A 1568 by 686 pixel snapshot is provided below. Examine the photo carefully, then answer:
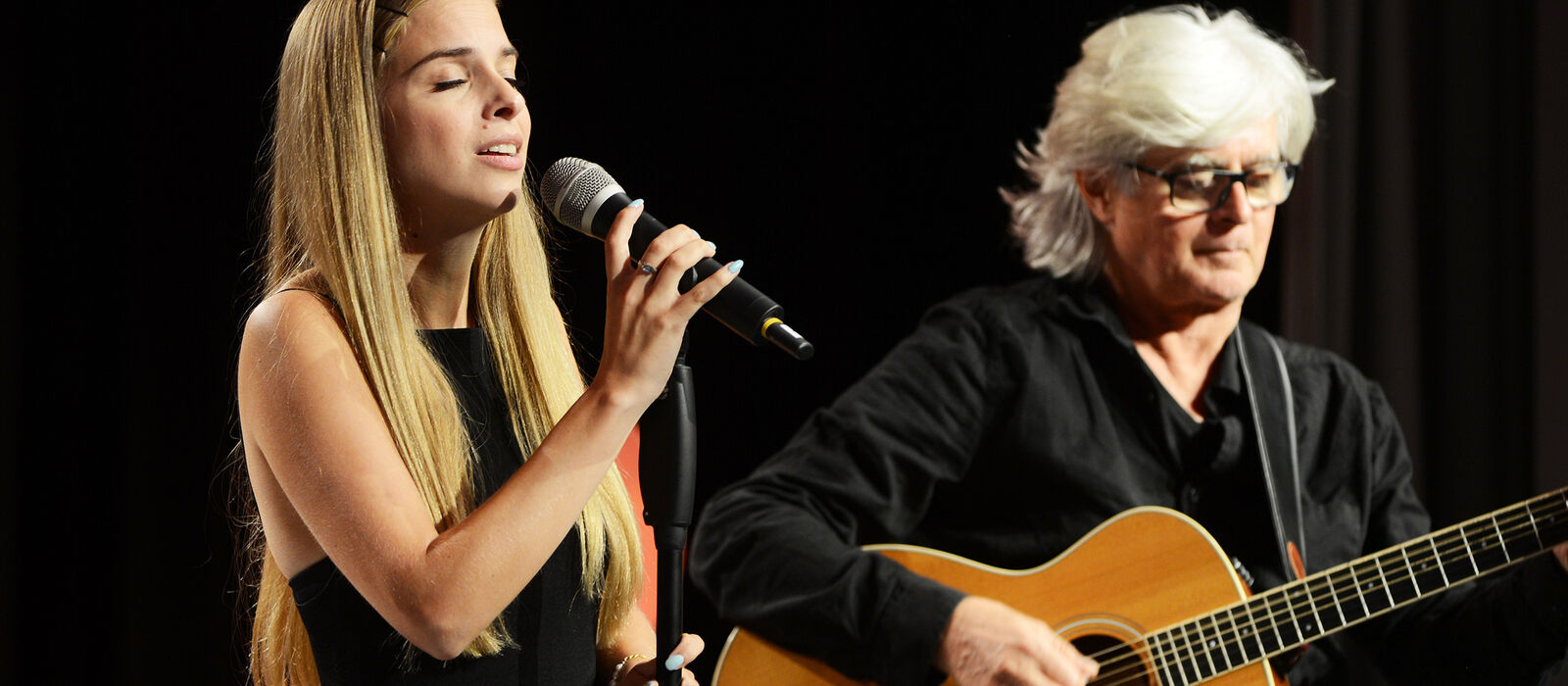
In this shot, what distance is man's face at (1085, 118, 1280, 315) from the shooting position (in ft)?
6.82

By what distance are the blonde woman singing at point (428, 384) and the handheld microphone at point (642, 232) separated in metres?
0.03

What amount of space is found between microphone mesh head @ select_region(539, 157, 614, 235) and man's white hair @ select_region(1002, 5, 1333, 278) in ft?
4.14

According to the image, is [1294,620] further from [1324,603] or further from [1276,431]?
[1276,431]

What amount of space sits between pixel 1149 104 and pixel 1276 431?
2.11 feet

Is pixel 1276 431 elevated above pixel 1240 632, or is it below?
above

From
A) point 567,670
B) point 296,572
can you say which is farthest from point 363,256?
point 567,670

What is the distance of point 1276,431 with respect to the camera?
214cm

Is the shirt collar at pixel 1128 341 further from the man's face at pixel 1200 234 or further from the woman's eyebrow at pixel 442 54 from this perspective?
the woman's eyebrow at pixel 442 54

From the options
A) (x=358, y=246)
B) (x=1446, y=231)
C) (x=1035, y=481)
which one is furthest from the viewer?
(x=1446, y=231)

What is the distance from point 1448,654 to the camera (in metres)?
2.05

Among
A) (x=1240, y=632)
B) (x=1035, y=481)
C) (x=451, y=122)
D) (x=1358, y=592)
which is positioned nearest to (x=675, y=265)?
(x=451, y=122)

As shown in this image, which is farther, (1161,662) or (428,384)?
(1161,662)

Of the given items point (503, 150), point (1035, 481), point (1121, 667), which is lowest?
point (1121, 667)

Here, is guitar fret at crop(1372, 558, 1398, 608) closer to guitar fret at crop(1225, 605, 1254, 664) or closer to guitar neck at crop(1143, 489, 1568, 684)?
guitar neck at crop(1143, 489, 1568, 684)
